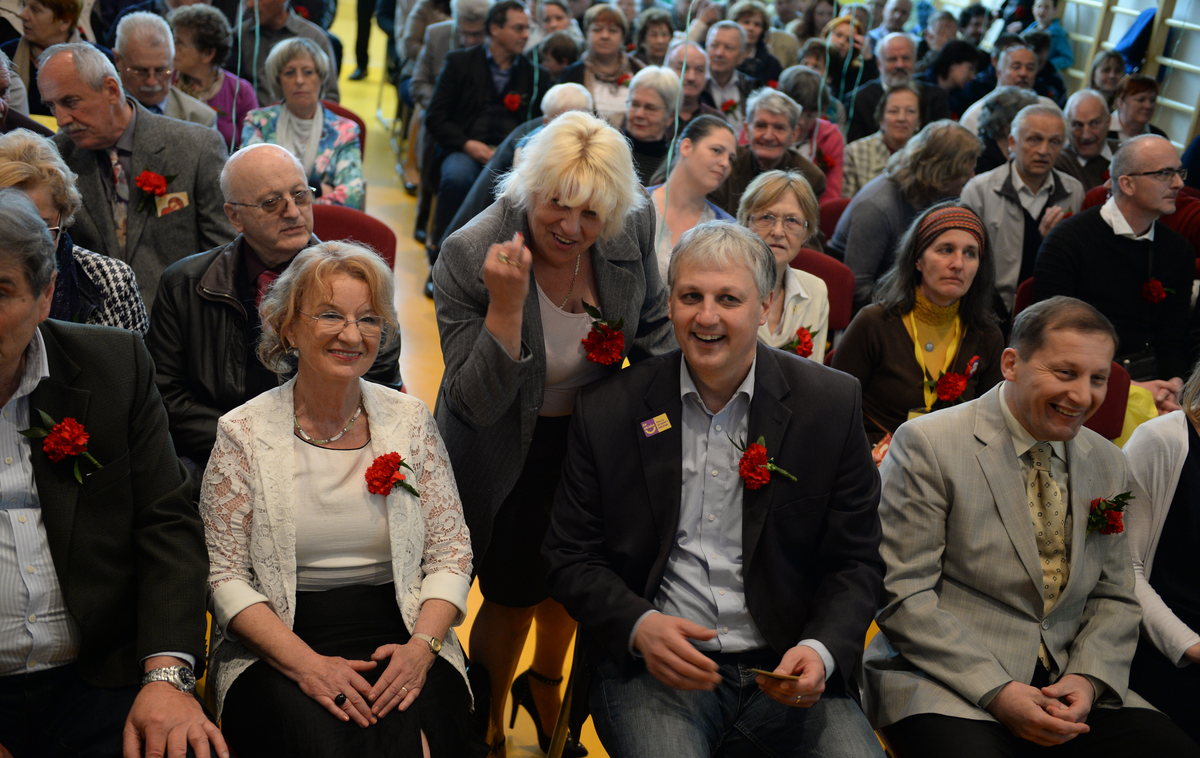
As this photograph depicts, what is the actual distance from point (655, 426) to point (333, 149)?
336 centimetres

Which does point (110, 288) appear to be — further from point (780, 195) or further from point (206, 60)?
point (206, 60)

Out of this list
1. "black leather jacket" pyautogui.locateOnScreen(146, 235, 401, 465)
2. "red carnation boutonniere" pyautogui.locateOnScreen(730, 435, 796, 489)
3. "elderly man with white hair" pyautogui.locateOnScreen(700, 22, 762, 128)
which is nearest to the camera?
"red carnation boutonniere" pyautogui.locateOnScreen(730, 435, 796, 489)

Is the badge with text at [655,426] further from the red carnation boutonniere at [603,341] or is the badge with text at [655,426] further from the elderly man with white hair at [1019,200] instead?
the elderly man with white hair at [1019,200]

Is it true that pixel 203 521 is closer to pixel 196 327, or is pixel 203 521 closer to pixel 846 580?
pixel 196 327

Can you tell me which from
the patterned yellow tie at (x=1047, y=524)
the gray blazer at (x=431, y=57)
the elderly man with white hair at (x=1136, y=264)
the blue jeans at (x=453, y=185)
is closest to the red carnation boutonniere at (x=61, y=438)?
the patterned yellow tie at (x=1047, y=524)

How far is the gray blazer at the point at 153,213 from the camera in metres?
3.33

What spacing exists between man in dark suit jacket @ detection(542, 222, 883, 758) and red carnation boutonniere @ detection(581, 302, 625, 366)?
169mm

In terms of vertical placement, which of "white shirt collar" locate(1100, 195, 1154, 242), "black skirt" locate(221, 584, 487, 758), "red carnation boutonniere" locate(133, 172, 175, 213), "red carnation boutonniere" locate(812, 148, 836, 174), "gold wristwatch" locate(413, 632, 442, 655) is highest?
"white shirt collar" locate(1100, 195, 1154, 242)

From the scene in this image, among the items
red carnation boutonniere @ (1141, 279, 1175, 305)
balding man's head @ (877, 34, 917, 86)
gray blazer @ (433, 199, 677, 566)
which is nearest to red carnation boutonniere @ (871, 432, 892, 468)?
gray blazer @ (433, 199, 677, 566)

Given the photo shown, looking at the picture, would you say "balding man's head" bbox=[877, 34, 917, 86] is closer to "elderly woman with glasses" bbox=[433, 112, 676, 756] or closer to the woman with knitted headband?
the woman with knitted headband

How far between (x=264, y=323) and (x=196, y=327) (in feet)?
1.77

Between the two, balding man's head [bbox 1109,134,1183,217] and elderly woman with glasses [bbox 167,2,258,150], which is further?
elderly woman with glasses [bbox 167,2,258,150]

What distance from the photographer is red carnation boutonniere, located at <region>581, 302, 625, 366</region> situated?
230 centimetres

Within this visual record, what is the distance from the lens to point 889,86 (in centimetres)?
668
